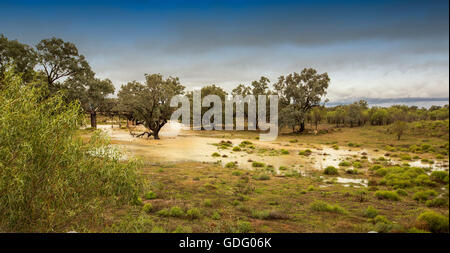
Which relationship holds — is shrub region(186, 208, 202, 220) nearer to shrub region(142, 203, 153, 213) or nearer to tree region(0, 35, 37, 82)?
shrub region(142, 203, 153, 213)

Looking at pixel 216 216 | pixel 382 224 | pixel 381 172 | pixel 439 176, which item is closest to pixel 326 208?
pixel 382 224

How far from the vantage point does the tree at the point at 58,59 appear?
1599 inches

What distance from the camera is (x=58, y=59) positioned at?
42562 millimetres

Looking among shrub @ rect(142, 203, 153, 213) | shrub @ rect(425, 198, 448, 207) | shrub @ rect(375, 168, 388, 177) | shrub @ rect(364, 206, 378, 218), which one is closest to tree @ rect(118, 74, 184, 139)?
shrub @ rect(142, 203, 153, 213)

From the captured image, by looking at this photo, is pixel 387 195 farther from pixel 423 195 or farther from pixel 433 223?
pixel 433 223

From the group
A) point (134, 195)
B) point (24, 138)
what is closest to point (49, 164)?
point (24, 138)

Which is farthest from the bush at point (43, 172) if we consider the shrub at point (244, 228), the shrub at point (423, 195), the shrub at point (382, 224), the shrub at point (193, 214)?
the shrub at point (423, 195)

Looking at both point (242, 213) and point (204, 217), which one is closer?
point (204, 217)

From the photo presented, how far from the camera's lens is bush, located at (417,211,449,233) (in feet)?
32.9

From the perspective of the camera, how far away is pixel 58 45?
4159 centimetres

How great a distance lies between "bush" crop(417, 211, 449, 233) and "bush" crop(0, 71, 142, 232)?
43.8 ft

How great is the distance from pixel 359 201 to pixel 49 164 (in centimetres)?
1747

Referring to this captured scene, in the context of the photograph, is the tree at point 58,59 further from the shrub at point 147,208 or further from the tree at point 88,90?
the shrub at point 147,208

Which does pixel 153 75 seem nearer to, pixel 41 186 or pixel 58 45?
pixel 58 45
